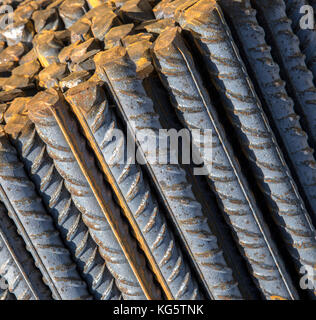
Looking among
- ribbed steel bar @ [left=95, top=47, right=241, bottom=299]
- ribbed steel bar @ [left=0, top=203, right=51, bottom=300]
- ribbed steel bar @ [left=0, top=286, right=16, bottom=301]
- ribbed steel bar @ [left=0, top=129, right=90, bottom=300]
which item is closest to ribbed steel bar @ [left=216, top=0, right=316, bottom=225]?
ribbed steel bar @ [left=95, top=47, right=241, bottom=299]

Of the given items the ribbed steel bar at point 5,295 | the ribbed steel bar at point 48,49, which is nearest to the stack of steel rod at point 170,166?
the ribbed steel bar at point 5,295

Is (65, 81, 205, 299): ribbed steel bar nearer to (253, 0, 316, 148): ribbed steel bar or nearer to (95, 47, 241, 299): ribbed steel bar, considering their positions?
(95, 47, 241, 299): ribbed steel bar

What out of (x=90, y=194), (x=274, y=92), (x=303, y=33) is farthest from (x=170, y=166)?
(x=303, y=33)

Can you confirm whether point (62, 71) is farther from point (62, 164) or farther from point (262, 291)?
point (262, 291)

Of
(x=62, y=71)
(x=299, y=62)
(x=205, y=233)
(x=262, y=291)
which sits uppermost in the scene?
(x=62, y=71)

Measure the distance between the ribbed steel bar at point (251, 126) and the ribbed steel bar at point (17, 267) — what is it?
655 mm

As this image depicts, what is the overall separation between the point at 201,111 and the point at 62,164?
0.37 m

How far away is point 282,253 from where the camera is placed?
1.46 m

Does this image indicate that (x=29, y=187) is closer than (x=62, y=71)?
Yes

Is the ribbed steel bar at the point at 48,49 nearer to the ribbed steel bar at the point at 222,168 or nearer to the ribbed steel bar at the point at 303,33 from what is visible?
the ribbed steel bar at the point at 222,168

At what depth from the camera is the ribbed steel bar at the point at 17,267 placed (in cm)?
139

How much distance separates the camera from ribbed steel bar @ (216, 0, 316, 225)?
4.51 feet

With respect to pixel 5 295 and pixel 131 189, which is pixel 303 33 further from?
pixel 5 295

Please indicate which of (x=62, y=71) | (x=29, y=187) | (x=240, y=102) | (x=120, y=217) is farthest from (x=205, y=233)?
(x=62, y=71)
